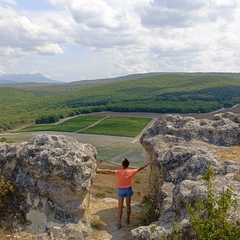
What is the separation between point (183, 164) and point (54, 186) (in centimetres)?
422

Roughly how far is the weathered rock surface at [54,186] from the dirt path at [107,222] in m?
0.57

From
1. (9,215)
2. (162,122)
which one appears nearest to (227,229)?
(9,215)

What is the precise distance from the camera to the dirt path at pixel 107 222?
10.6 m

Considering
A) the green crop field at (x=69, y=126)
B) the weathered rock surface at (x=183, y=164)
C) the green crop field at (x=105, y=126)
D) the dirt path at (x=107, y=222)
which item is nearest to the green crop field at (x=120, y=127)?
the green crop field at (x=105, y=126)

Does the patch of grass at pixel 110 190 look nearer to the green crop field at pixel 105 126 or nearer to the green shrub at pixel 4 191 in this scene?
the green shrub at pixel 4 191

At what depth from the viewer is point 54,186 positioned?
10703 mm

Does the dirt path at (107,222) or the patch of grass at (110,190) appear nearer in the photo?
the dirt path at (107,222)

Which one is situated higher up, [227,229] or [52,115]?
[227,229]

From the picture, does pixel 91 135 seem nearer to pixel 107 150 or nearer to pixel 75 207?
pixel 107 150

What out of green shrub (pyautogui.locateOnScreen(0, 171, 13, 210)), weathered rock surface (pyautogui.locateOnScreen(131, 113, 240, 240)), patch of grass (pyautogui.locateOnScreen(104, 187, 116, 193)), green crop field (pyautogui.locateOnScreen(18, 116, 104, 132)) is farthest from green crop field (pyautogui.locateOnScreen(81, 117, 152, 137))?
green shrub (pyautogui.locateOnScreen(0, 171, 13, 210))

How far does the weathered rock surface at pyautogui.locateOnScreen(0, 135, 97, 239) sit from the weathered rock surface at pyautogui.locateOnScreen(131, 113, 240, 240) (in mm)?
2432

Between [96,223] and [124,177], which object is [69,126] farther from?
[124,177]

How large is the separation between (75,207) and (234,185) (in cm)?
471

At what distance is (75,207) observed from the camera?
34.7 feet
